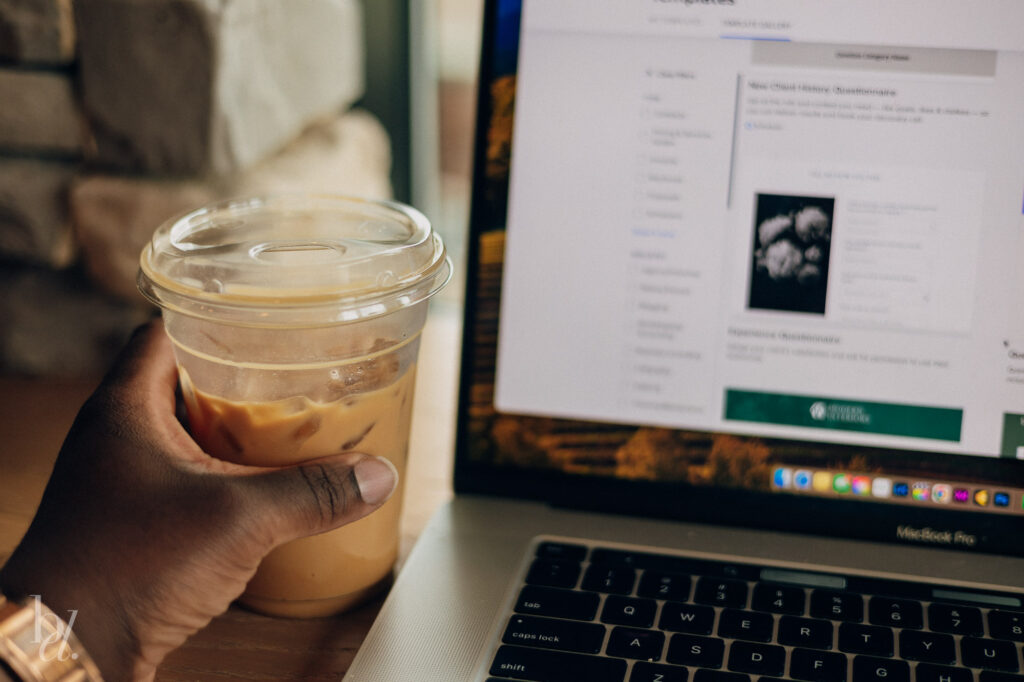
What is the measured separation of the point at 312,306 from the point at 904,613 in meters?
0.37

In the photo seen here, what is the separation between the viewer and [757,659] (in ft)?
1.53

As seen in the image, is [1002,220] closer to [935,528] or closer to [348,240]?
[935,528]

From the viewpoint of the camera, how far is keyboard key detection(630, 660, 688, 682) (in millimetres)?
454

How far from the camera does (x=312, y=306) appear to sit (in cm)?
46

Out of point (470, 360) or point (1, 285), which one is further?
point (1, 285)

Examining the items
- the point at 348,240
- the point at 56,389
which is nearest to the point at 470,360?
the point at 348,240

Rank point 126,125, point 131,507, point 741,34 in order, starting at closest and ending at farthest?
1. point 131,507
2. point 741,34
3. point 126,125

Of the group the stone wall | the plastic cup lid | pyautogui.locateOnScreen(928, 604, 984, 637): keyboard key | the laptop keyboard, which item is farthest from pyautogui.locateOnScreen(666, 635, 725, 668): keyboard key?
the stone wall

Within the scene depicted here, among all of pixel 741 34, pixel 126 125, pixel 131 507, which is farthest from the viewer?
pixel 126 125

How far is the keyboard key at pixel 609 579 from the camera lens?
0.52 metres

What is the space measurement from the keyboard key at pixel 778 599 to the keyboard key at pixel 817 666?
4 centimetres

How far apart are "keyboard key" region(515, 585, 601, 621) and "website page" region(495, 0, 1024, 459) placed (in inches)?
5.1

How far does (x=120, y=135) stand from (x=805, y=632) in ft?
2.30

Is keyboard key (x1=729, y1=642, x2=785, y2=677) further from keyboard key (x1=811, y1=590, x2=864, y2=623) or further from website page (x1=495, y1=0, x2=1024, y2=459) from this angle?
website page (x1=495, y1=0, x2=1024, y2=459)
